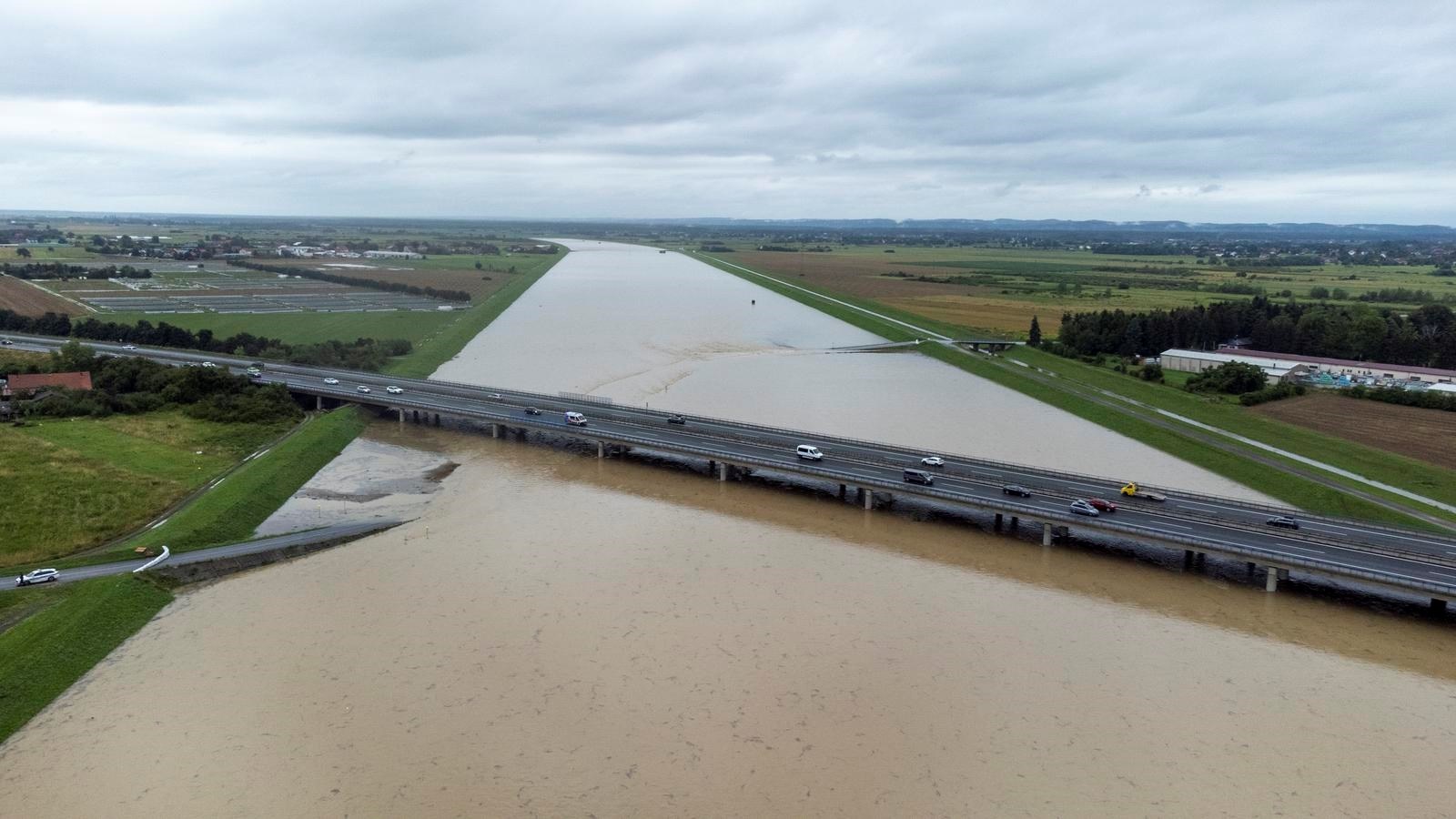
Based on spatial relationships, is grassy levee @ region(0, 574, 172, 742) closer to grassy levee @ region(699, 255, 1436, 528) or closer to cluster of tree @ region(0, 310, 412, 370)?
grassy levee @ region(699, 255, 1436, 528)

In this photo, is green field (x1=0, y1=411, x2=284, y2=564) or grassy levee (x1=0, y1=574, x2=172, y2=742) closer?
grassy levee (x1=0, y1=574, x2=172, y2=742)

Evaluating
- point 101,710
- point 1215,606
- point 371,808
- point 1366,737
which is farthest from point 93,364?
point 1366,737

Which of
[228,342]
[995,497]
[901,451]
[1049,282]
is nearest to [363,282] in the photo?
[228,342]

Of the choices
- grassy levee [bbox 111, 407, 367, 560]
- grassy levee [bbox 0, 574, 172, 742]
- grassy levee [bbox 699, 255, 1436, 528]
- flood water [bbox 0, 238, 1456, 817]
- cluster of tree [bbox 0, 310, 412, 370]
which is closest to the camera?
flood water [bbox 0, 238, 1456, 817]

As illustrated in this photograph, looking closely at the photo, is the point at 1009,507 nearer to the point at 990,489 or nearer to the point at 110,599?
the point at 990,489

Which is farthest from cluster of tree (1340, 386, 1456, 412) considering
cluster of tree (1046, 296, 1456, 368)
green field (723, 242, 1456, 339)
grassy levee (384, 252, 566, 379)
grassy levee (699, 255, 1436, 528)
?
grassy levee (384, 252, 566, 379)

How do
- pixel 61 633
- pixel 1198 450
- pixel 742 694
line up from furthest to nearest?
1. pixel 1198 450
2. pixel 61 633
3. pixel 742 694

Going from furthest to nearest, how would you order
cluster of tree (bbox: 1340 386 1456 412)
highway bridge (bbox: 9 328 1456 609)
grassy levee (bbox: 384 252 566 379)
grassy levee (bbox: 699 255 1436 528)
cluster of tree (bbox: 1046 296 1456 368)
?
cluster of tree (bbox: 1046 296 1456 368)
grassy levee (bbox: 384 252 566 379)
cluster of tree (bbox: 1340 386 1456 412)
grassy levee (bbox: 699 255 1436 528)
highway bridge (bbox: 9 328 1456 609)
